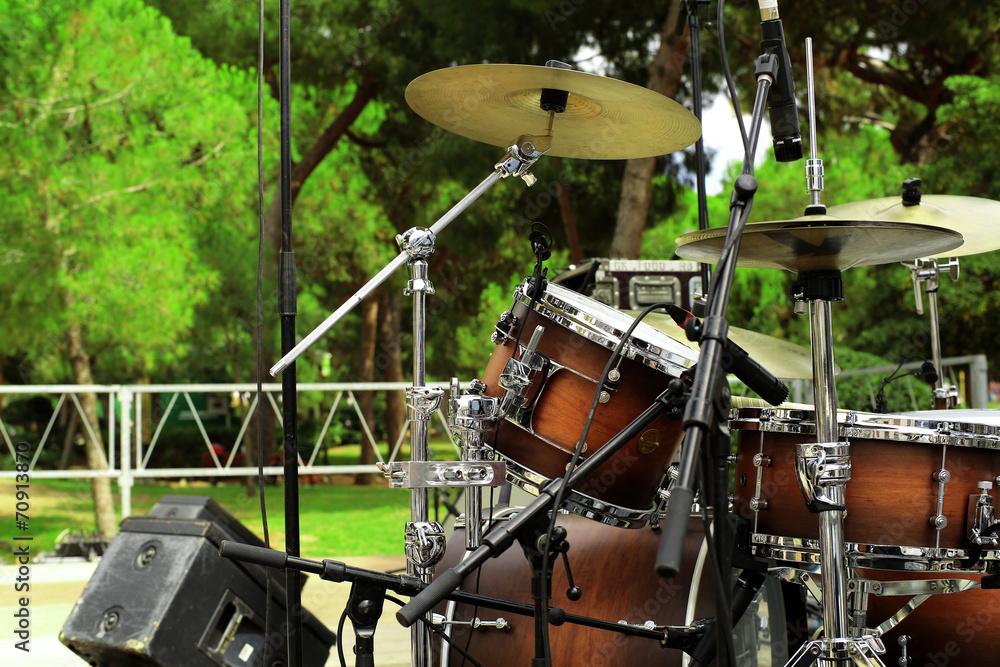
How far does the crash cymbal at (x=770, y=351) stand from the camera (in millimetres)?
2750

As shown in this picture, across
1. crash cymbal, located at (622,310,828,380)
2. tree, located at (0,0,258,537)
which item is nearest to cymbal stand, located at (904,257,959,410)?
crash cymbal, located at (622,310,828,380)

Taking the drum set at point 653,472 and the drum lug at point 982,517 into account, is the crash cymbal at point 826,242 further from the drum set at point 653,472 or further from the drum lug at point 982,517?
the drum lug at point 982,517

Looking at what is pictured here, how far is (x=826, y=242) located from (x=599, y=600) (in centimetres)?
114

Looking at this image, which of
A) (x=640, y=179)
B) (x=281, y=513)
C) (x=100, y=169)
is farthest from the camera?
(x=281, y=513)

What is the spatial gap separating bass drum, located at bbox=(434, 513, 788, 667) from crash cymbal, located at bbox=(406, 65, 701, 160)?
3.86 feet

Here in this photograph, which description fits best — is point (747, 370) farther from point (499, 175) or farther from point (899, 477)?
point (499, 175)

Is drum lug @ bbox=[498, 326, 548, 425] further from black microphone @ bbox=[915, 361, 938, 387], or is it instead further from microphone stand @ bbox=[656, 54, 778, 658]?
black microphone @ bbox=[915, 361, 938, 387]

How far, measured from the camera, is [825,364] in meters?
1.99

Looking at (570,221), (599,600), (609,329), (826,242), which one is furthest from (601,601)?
(570,221)

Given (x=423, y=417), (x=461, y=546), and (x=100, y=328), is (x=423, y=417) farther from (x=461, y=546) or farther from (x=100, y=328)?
(x=100, y=328)

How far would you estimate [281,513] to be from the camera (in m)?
12.1

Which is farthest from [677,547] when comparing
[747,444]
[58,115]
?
[58,115]

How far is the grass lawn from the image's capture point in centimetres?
913

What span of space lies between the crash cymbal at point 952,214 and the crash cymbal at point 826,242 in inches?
28.2
